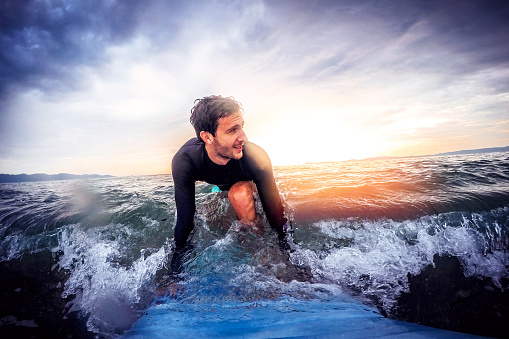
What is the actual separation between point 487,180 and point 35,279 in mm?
9770

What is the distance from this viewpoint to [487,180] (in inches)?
210

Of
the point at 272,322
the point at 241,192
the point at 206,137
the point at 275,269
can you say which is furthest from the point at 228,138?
the point at 272,322

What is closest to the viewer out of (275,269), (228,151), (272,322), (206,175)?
(272,322)

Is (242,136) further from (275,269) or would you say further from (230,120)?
(275,269)

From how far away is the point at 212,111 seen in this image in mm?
3012

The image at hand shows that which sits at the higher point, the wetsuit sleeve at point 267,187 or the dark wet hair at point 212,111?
the dark wet hair at point 212,111

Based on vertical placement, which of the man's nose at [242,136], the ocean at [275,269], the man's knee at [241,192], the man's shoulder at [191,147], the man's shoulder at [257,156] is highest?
the man's nose at [242,136]

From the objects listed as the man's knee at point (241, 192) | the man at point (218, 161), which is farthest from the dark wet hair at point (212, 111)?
the man's knee at point (241, 192)

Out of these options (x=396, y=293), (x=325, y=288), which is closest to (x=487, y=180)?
(x=396, y=293)

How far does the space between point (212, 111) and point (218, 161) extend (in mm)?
787

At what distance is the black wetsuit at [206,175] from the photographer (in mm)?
3055

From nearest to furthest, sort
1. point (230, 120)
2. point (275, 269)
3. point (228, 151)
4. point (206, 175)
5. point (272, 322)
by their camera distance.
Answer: point (272, 322), point (275, 269), point (230, 120), point (228, 151), point (206, 175)

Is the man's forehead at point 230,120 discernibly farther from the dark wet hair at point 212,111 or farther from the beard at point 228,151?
the beard at point 228,151

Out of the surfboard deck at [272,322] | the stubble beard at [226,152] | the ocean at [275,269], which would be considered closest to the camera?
the surfboard deck at [272,322]
